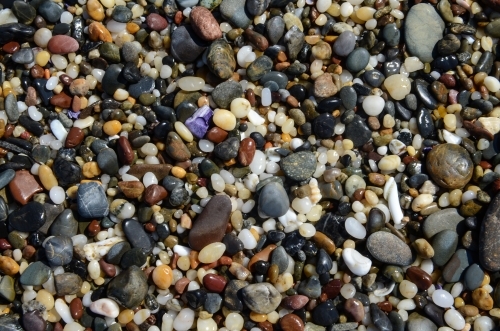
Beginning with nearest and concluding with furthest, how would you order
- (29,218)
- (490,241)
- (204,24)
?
(490,241)
(29,218)
(204,24)

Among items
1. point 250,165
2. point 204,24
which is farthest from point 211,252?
point 204,24

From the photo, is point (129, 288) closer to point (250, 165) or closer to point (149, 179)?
point (149, 179)

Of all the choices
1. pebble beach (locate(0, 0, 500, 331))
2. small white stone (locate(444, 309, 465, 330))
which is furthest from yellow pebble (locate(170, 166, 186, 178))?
small white stone (locate(444, 309, 465, 330))

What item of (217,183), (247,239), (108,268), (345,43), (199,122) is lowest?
(108,268)

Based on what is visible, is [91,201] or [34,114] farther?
[34,114]

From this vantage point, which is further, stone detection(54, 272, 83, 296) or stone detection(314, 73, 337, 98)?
stone detection(314, 73, 337, 98)

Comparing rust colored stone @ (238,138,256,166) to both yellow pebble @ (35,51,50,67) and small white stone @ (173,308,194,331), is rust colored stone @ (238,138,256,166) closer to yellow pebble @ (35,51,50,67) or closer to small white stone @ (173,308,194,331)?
small white stone @ (173,308,194,331)

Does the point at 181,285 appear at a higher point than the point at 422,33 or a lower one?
lower
